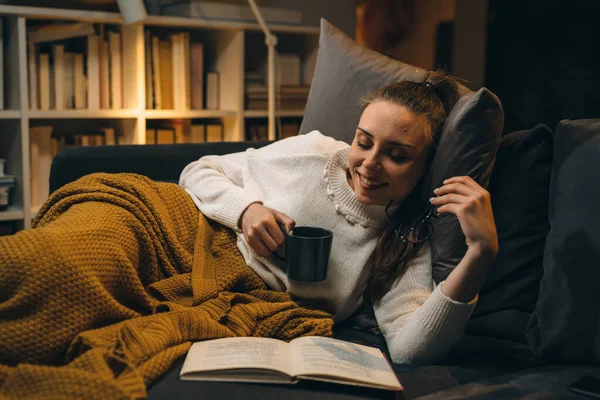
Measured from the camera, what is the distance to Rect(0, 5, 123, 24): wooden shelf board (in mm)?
2469

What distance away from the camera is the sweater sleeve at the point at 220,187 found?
1.52 meters

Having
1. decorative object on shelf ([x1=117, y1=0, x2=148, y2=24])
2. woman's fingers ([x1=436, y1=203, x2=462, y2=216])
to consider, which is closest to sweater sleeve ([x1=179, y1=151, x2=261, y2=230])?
woman's fingers ([x1=436, y1=203, x2=462, y2=216])

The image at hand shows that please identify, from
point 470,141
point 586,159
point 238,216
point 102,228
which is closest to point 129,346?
point 102,228

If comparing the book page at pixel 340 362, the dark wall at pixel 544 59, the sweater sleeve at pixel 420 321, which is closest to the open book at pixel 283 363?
the book page at pixel 340 362

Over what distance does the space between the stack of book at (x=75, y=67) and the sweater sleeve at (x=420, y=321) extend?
1.78 metres

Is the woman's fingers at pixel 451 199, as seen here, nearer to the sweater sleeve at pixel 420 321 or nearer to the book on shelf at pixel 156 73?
the sweater sleeve at pixel 420 321

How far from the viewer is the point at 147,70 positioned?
281 centimetres

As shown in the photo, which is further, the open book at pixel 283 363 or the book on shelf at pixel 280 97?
the book on shelf at pixel 280 97

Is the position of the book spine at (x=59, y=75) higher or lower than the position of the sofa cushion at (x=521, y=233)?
higher

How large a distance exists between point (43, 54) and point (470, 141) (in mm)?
1886

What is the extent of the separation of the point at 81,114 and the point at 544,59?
6.72 ft

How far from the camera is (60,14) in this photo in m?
2.53

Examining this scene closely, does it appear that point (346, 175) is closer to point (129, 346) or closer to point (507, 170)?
point (507, 170)

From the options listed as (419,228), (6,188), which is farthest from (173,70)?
(419,228)
